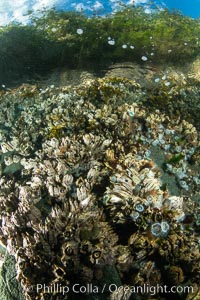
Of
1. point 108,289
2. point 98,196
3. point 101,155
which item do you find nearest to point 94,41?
point 101,155

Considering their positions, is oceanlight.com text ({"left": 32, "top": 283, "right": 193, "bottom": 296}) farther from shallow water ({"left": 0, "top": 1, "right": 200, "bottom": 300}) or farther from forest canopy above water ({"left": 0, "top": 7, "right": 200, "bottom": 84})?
forest canopy above water ({"left": 0, "top": 7, "right": 200, "bottom": 84})

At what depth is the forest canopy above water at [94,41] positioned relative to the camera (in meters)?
8.55

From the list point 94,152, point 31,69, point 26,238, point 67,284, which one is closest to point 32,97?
point 31,69

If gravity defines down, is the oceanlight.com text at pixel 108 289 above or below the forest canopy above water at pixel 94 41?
below

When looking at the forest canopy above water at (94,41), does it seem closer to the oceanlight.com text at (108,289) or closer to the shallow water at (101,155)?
the shallow water at (101,155)

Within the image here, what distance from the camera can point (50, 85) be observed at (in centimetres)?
835

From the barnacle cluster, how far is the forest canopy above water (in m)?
2.54

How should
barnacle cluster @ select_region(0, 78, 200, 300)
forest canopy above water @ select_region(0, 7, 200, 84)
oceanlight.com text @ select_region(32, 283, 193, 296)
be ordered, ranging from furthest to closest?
forest canopy above water @ select_region(0, 7, 200, 84), barnacle cluster @ select_region(0, 78, 200, 300), oceanlight.com text @ select_region(32, 283, 193, 296)

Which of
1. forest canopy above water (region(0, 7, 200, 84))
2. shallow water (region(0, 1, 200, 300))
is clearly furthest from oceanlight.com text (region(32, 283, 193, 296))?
forest canopy above water (region(0, 7, 200, 84))

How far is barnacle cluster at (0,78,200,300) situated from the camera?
3.21m

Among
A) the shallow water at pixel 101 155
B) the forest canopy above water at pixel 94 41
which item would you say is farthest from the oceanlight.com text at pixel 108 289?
the forest canopy above water at pixel 94 41

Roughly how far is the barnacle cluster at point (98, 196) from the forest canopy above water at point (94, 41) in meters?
2.54

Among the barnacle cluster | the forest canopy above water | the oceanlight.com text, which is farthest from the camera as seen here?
the forest canopy above water

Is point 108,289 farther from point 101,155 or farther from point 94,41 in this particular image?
point 94,41
